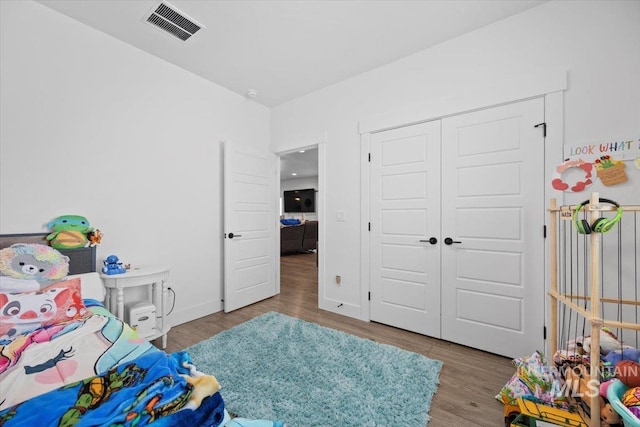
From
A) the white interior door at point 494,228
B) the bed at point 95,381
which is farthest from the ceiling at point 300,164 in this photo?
the bed at point 95,381

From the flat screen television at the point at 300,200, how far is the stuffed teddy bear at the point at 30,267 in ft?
27.3

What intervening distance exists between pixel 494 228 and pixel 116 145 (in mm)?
3472

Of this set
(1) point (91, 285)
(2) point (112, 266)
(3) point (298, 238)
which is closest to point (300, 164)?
(3) point (298, 238)

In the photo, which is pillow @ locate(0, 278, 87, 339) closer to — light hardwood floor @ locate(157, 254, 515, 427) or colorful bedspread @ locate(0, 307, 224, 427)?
colorful bedspread @ locate(0, 307, 224, 427)

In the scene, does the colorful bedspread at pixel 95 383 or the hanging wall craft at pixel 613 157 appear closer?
the colorful bedspread at pixel 95 383

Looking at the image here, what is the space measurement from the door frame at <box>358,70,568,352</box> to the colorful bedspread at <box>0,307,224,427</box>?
215cm

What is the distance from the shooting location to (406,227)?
8.82 ft

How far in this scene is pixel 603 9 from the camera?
1.83 m

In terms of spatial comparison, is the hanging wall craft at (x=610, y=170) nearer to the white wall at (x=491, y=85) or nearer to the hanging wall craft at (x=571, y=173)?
the white wall at (x=491, y=85)

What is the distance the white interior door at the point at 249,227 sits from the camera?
3.16m

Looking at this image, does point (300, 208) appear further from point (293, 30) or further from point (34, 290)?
point (34, 290)

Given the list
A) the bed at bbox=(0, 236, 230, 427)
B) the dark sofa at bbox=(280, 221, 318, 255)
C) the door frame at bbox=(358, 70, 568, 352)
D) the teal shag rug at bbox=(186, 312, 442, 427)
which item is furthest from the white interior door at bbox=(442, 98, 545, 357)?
the dark sofa at bbox=(280, 221, 318, 255)

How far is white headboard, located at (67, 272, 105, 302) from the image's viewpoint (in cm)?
191

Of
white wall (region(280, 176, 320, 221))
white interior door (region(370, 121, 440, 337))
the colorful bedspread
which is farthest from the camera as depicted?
white wall (region(280, 176, 320, 221))
